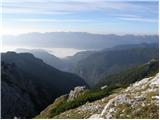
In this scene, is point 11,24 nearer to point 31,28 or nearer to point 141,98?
point 31,28

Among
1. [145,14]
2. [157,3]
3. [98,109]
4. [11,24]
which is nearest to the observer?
[157,3]

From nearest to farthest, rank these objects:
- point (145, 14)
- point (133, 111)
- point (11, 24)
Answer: point (11, 24) → point (133, 111) → point (145, 14)

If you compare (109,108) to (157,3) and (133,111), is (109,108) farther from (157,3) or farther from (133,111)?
(157,3)

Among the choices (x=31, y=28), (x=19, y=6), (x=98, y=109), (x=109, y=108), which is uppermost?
(x=19, y=6)

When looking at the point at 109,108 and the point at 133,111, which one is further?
the point at 109,108

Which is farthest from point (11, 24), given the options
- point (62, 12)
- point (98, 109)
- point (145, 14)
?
point (98, 109)

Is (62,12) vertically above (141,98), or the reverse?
(62,12)

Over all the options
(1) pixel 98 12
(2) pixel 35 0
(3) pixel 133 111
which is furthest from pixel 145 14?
(2) pixel 35 0

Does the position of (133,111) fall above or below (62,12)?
below

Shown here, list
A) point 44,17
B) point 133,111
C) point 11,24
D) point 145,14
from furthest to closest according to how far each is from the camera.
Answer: point 145,14 → point 133,111 → point 44,17 → point 11,24
